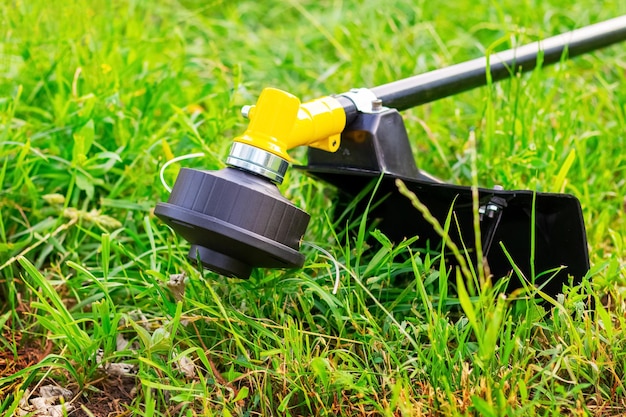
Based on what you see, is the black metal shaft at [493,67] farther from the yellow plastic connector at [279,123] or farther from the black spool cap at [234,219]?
the black spool cap at [234,219]

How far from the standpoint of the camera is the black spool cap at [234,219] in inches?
52.5

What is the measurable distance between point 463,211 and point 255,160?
18.2 inches

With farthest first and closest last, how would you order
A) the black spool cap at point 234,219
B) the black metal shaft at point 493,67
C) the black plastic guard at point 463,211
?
the black metal shaft at point 493,67
the black plastic guard at point 463,211
the black spool cap at point 234,219

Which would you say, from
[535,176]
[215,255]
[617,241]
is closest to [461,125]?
[535,176]

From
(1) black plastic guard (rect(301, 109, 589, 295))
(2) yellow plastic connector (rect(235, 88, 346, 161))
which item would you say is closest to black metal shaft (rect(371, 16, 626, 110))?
(1) black plastic guard (rect(301, 109, 589, 295))

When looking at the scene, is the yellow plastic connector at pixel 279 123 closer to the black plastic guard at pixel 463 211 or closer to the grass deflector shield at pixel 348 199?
the grass deflector shield at pixel 348 199

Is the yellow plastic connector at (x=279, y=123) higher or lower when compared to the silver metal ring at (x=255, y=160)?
higher

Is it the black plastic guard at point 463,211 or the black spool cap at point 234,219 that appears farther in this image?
the black plastic guard at point 463,211

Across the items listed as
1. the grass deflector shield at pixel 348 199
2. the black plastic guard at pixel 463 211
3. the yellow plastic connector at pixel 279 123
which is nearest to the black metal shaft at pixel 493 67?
the grass deflector shield at pixel 348 199

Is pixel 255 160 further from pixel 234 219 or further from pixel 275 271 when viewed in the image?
pixel 275 271

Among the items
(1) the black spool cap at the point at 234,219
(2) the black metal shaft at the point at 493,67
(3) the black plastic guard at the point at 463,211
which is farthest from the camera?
(2) the black metal shaft at the point at 493,67

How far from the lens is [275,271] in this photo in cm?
160

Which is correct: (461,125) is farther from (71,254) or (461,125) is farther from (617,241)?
(71,254)

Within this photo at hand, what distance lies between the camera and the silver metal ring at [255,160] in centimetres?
141
